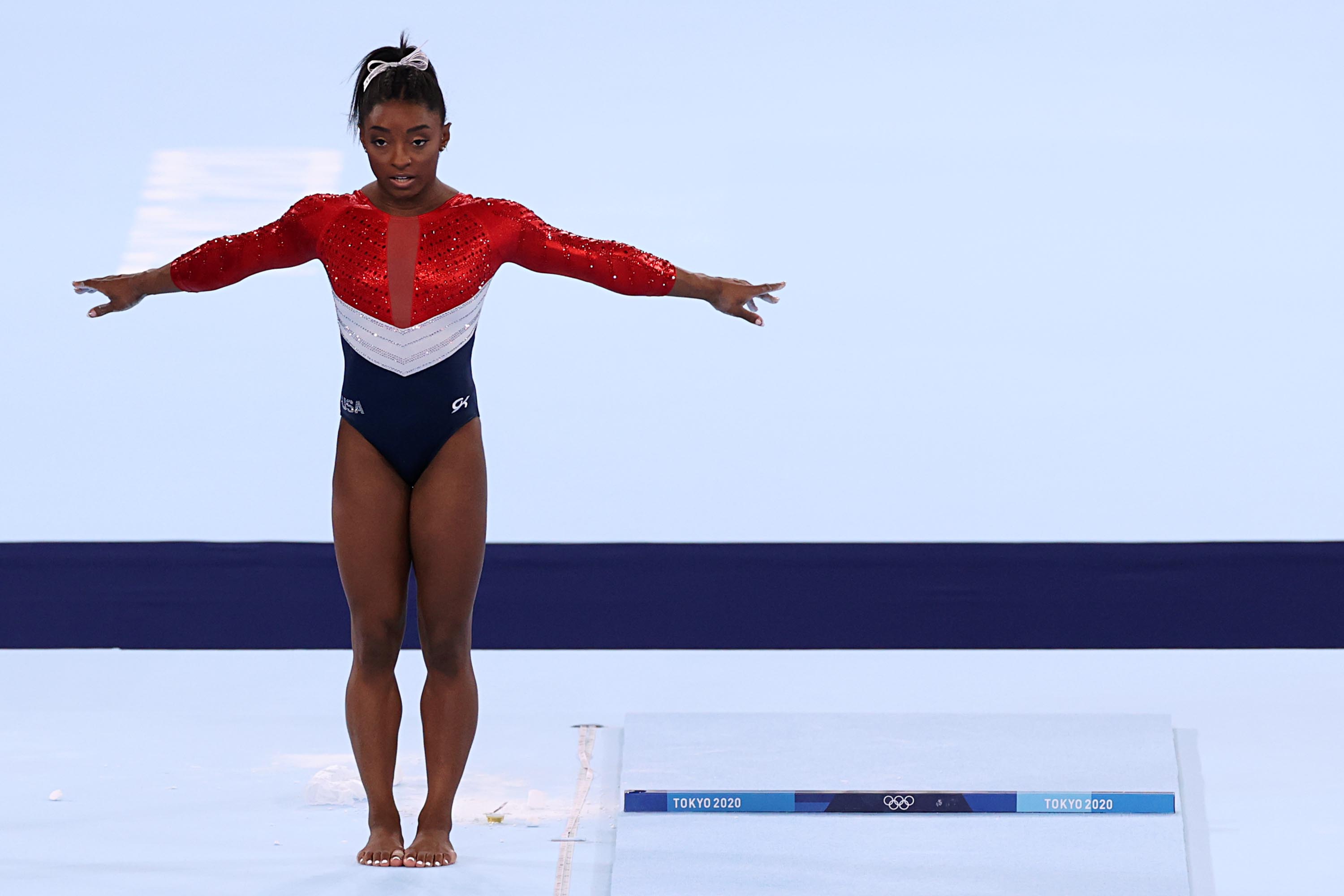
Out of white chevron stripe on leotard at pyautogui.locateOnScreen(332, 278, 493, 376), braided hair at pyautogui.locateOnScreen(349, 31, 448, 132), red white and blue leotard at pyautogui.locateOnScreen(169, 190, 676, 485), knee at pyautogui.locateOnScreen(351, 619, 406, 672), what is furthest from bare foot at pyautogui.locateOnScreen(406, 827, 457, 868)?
braided hair at pyautogui.locateOnScreen(349, 31, 448, 132)

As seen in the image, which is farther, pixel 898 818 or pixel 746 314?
pixel 898 818

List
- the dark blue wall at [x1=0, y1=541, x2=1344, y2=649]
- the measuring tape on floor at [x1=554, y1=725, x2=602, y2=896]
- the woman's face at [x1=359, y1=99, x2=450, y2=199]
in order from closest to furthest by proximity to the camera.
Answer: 1. the woman's face at [x1=359, y1=99, x2=450, y2=199]
2. the measuring tape on floor at [x1=554, y1=725, x2=602, y2=896]
3. the dark blue wall at [x1=0, y1=541, x2=1344, y2=649]

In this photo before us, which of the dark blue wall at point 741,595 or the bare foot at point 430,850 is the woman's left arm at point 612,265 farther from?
the dark blue wall at point 741,595

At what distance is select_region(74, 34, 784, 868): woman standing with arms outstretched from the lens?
10.9ft

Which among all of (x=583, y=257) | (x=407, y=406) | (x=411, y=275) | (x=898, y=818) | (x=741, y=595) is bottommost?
(x=898, y=818)

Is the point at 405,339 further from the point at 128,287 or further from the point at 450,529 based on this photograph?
the point at 128,287

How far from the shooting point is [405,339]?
10.8 ft

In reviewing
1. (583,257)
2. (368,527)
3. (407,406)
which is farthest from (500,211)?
(368,527)

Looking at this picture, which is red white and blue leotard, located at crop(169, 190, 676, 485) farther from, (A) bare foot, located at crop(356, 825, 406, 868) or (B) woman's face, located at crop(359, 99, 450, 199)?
(A) bare foot, located at crop(356, 825, 406, 868)

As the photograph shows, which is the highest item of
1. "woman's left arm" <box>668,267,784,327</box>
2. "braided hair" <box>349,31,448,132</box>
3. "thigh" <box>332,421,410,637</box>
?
"braided hair" <box>349,31,448,132</box>

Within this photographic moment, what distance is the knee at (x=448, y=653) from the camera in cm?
347

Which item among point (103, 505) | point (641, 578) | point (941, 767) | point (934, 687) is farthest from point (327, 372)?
point (941, 767)

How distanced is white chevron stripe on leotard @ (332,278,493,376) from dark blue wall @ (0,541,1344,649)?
6.39 feet

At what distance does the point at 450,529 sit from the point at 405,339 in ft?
1.17
